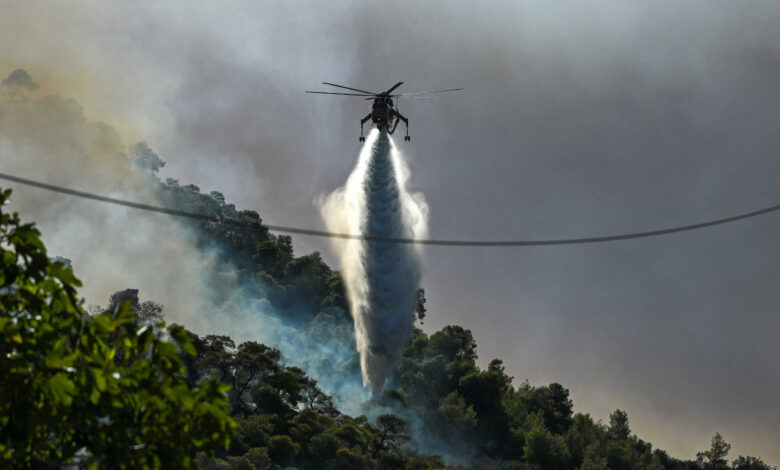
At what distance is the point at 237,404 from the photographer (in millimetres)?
140000

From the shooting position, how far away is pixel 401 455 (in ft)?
443

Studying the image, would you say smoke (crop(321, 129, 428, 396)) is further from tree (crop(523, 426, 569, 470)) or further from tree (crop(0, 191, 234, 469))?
tree (crop(0, 191, 234, 469))

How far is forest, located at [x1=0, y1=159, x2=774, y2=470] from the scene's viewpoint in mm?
18750

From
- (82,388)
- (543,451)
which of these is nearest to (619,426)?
(543,451)

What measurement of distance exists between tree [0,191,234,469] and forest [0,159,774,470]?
0.03 meters

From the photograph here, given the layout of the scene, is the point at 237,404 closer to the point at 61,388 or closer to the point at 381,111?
the point at 381,111

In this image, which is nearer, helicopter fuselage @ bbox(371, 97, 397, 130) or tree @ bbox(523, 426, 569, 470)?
helicopter fuselage @ bbox(371, 97, 397, 130)

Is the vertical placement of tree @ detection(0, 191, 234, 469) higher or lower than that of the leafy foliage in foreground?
lower

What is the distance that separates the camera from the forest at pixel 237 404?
18.8 meters

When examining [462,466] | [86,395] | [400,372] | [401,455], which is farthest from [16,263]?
[400,372]

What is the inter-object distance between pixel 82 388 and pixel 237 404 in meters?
124

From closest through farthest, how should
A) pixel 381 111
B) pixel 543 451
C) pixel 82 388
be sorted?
pixel 82 388, pixel 381 111, pixel 543 451

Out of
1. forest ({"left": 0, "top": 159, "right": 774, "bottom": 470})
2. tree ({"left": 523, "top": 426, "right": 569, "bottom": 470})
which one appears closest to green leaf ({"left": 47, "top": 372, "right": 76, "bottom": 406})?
forest ({"left": 0, "top": 159, "right": 774, "bottom": 470})

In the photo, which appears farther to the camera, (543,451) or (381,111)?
(543,451)
